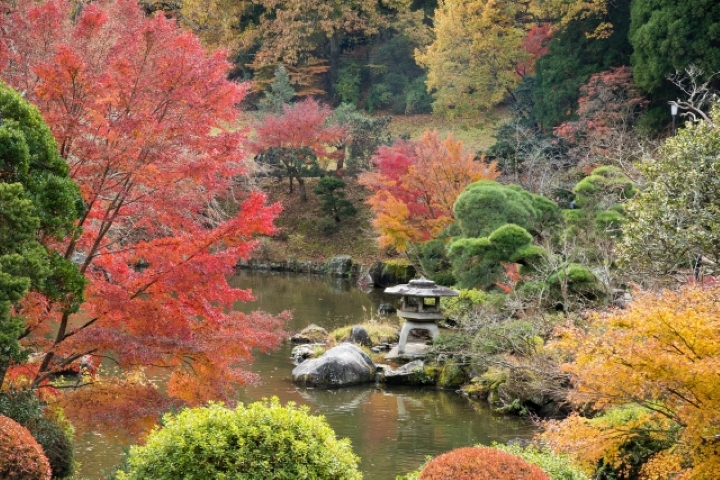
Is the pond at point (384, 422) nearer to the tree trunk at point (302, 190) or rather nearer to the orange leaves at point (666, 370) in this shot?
the orange leaves at point (666, 370)

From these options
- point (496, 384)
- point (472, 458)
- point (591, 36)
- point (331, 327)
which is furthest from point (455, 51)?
point (472, 458)

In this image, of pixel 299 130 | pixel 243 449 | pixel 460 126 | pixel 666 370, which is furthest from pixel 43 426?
pixel 460 126

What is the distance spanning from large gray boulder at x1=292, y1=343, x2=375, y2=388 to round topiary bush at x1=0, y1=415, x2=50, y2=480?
28.5ft

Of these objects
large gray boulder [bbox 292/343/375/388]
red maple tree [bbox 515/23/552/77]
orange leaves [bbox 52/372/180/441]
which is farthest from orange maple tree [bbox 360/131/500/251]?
orange leaves [bbox 52/372/180/441]

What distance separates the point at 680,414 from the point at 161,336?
14.9ft

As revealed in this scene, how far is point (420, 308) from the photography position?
15.5 meters

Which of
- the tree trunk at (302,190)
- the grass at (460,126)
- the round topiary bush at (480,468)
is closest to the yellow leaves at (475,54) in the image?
the grass at (460,126)

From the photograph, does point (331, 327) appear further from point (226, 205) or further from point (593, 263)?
point (226, 205)

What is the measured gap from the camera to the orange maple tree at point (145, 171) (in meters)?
7.18

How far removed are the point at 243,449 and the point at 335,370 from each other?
954 cm

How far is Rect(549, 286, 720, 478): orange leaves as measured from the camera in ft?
20.4

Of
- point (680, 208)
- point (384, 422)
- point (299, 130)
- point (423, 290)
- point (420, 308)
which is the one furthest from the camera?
point (299, 130)

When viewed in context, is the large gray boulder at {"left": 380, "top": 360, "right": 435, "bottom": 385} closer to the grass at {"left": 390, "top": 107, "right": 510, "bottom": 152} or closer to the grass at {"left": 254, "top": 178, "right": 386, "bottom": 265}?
the grass at {"left": 254, "top": 178, "right": 386, "bottom": 265}

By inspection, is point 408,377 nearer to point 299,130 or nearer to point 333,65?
point 299,130
